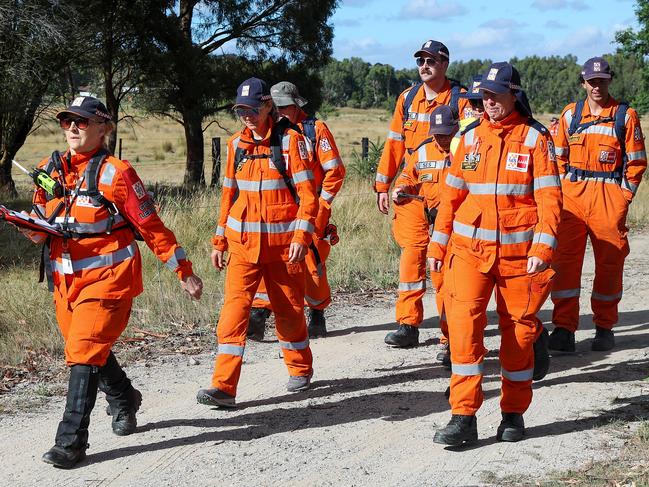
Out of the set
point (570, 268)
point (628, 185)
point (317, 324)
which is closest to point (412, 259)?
point (317, 324)

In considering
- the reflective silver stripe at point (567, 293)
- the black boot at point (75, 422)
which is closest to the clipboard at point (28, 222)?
the black boot at point (75, 422)

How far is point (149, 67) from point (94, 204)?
1557 centimetres

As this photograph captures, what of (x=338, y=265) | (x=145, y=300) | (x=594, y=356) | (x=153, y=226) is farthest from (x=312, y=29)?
(x=153, y=226)

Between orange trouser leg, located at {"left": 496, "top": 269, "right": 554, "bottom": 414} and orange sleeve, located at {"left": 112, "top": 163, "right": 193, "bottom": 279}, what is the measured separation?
1861 mm

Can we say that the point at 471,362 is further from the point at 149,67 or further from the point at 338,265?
the point at 149,67

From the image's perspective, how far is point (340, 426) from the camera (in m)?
5.98

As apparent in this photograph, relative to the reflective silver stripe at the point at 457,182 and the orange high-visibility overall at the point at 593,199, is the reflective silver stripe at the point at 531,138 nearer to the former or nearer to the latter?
the reflective silver stripe at the point at 457,182

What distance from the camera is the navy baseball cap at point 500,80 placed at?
5.36m

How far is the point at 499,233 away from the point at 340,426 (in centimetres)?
162

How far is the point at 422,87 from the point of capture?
8047 mm

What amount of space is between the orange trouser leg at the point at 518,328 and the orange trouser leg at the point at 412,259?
7.56 ft

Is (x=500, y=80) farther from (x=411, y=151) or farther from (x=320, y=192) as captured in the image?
(x=320, y=192)

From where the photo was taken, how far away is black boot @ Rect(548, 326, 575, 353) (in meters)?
7.82

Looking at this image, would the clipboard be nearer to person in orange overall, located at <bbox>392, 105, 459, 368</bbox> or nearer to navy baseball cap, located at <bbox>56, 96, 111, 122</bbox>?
navy baseball cap, located at <bbox>56, 96, 111, 122</bbox>
